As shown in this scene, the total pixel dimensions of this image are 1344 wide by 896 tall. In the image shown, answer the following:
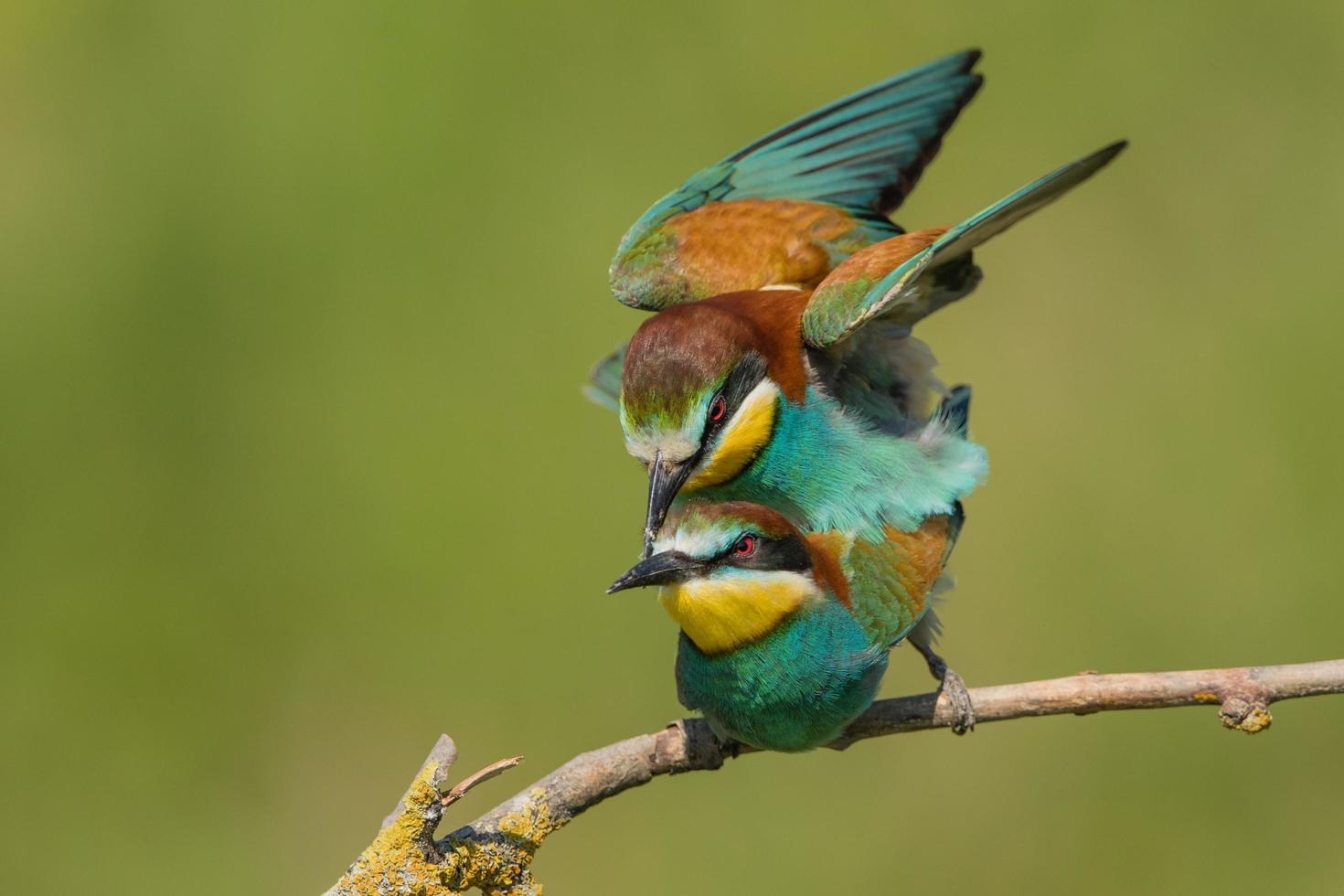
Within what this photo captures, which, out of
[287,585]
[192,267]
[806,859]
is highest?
[192,267]

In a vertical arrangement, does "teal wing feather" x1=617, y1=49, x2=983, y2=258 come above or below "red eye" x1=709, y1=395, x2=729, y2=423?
above

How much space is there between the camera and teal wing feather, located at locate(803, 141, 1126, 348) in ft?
8.34

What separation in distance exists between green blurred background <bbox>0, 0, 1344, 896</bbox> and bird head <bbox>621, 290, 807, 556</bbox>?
3.31 ft

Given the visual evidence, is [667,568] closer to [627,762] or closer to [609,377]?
[627,762]

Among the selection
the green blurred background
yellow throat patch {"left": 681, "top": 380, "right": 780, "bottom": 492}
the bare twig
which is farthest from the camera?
the green blurred background

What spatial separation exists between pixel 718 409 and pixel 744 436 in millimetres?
59

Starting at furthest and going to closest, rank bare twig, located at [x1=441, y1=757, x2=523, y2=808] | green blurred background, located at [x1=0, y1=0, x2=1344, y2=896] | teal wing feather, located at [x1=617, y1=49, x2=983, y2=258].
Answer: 1. green blurred background, located at [x1=0, y1=0, x2=1344, y2=896]
2. teal wing feather, located at [x1=617, y1=49, x2=983, y2=258]
3. bare twig, located at [x1=441, y1=757, x2=523, y2=808]

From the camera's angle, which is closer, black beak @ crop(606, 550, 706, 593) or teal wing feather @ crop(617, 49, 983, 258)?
black beak @ crop(606, 550, 706, 593)

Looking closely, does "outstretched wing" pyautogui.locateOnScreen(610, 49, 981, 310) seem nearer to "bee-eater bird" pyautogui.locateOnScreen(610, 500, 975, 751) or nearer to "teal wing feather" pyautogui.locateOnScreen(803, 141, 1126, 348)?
"teal wing feather" pyautogui.locateOnScreen(803, 141, 1126, 348)

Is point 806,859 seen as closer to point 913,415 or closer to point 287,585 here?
point 913,415

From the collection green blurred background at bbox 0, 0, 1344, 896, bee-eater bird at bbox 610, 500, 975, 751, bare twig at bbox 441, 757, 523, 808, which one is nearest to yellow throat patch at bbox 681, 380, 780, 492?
bee-eater bird at bbox 610, 500, 975, 751

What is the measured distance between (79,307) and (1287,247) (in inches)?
102

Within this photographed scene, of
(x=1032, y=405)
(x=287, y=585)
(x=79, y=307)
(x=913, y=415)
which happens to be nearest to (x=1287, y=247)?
(x=1032, y=405)

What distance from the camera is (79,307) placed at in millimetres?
3857
